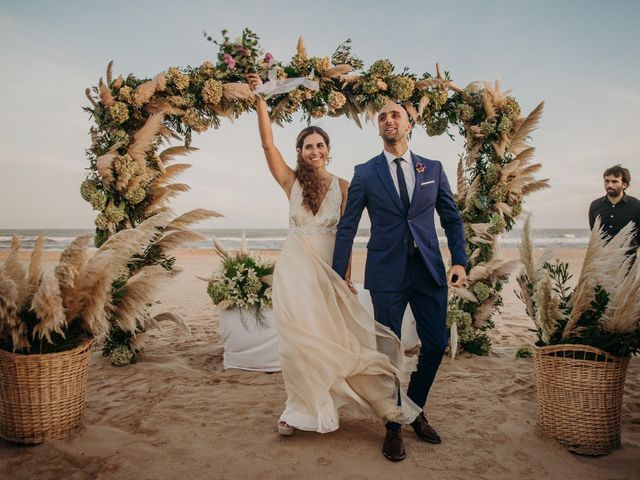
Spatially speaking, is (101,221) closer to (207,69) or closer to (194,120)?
(194,120)

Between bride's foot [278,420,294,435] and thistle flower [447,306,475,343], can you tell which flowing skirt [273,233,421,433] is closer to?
bride's foot [278,420,294,435]

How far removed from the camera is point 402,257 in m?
3.12

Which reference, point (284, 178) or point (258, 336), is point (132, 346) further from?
point (284, 178)

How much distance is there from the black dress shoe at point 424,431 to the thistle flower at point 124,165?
3.90m

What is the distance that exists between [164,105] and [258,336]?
2.86 meters

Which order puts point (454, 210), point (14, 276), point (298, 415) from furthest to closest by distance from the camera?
point (454, 210)
point (298, 415)
point (14, 276)

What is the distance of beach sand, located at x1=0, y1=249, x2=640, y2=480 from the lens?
2738 mm

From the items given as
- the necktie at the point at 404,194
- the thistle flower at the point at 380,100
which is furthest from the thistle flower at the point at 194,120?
the necktie at the point at 404,194

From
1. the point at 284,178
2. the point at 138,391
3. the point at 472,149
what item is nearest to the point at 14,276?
the point at 138,391

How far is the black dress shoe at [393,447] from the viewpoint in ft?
9.52

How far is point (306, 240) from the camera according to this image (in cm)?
359

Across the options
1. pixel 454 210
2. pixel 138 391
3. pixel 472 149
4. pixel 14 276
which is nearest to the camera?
pixel 14 276

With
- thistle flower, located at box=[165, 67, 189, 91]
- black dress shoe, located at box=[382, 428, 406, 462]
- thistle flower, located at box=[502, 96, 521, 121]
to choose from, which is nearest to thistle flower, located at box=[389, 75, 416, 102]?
thistle flower, located at box=[502, 96, 521, 121]

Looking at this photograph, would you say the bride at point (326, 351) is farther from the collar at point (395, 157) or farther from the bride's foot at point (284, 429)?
the collar at point (395, 157)
